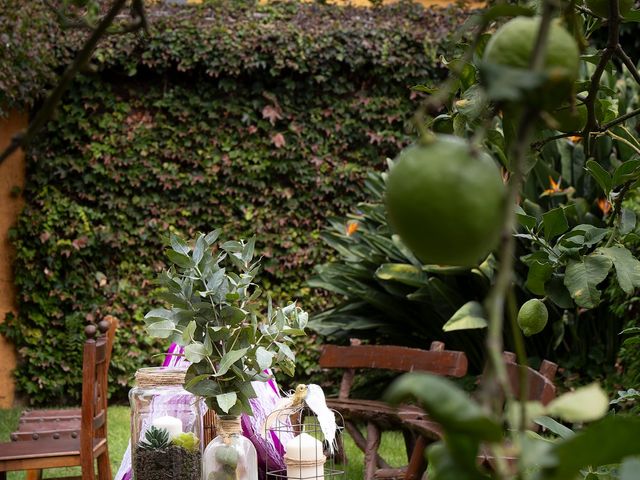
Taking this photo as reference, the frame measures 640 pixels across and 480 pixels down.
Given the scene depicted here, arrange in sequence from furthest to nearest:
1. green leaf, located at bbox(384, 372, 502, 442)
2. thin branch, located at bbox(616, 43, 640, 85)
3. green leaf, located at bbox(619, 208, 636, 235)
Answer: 1. green leaf, located at bbox(619, 208, 636, 235)
2. thin branch, located at bbox(616, 43, 640, 85)
3. green leaf, located at bbox(384, 372, 502, 442)

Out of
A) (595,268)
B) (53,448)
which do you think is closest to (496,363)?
(595,268)

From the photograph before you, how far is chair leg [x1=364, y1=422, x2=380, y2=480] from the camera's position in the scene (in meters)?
3.67

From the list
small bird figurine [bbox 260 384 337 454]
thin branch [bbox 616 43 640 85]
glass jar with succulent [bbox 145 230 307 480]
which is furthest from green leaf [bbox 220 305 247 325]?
thin branch [bbox 616 43 640 85]

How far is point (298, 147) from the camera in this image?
6.20 metres

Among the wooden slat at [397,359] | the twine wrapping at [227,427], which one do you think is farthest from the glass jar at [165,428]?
the wooden slat at [397,359]

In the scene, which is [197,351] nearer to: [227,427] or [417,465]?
[227,427]

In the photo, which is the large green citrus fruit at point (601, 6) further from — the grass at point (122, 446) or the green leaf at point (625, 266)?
the grass at point (122, 446)

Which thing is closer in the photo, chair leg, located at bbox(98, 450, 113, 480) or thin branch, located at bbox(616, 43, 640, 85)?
thin branch, located at bbox(616, 43, 640, 85)

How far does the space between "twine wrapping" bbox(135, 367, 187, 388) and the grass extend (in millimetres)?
2197

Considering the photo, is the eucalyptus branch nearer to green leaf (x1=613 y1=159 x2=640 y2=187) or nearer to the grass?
green leaf (x1=613 y1=159 x2=640 y2=187)

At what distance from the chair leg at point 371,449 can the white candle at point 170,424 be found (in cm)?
196

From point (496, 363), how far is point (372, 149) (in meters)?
6.13

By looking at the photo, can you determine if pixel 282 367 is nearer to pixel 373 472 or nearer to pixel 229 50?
pixel 373 472

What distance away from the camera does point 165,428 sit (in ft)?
5.81
